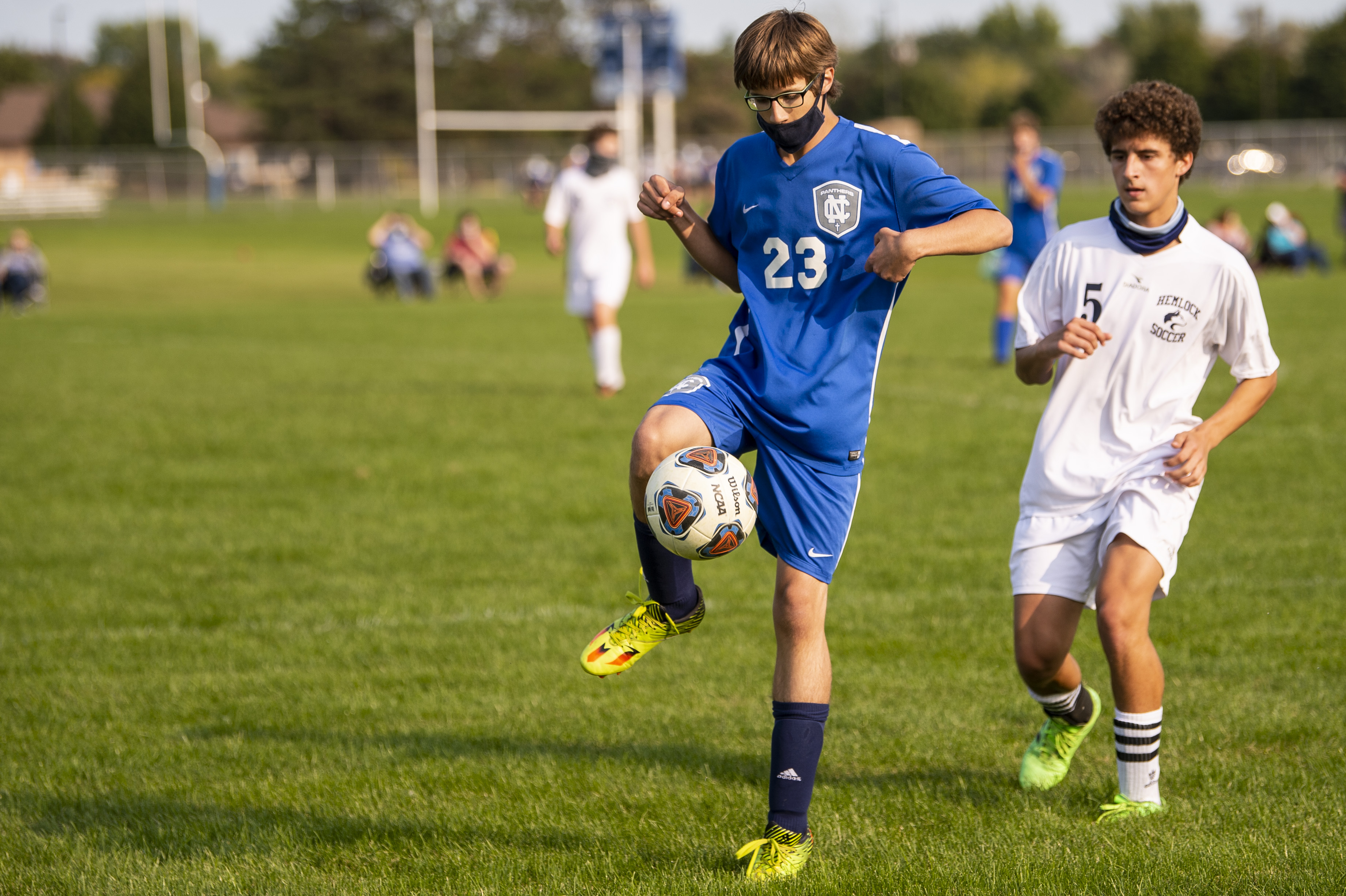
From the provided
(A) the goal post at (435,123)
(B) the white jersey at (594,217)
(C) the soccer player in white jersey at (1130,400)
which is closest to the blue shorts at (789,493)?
(C) the soccer player in white jersey at (1130,400)

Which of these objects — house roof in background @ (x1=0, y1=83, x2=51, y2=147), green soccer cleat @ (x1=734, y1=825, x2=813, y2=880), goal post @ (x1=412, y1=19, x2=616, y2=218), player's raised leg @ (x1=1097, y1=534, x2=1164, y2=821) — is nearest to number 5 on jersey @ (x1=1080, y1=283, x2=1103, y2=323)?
player's raised leg @ (x1=1097, y1=534, x2=1164, y2=821)

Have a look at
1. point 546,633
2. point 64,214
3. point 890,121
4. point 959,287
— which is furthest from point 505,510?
point 890,121

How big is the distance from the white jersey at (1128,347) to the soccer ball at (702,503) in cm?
98

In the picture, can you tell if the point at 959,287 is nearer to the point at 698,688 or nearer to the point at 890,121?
the point at 698,688

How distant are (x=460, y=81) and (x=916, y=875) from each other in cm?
8356

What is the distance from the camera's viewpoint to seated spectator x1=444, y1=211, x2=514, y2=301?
2834 cm

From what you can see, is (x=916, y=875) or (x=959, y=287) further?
(x=959, y=287)

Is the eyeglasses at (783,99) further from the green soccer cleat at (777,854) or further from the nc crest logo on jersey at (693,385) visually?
the green soccer cleat at (777,854)

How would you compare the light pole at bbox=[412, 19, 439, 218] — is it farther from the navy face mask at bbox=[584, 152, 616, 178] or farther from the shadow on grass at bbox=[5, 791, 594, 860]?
the shadow on grass at bbox=[5, 791, 594, 860]

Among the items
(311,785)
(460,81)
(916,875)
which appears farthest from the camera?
(460,81)

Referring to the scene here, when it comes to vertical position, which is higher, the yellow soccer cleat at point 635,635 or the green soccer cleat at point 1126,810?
the yellow soccer cleat at point 635,635

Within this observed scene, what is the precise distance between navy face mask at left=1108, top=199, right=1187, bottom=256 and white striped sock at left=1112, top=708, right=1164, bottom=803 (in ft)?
4.42

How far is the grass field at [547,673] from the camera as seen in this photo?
12.6 feet

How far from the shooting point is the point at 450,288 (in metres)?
30.2
